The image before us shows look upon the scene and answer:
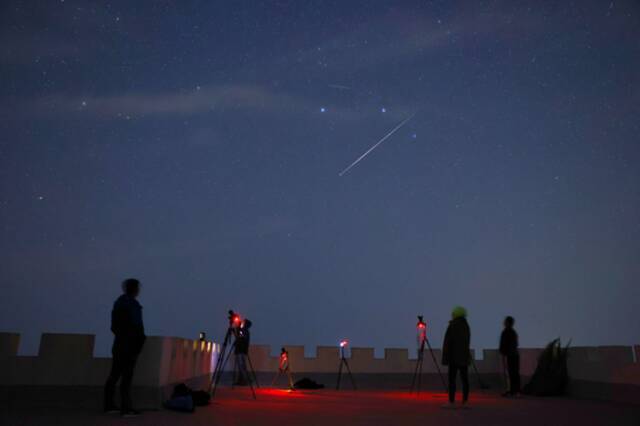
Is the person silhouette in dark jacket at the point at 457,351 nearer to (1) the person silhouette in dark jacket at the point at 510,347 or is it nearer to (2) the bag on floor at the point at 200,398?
(1) the person silhouette in dark jacket at the point at 510,347

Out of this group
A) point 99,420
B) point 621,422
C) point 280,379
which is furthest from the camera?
point 280,379

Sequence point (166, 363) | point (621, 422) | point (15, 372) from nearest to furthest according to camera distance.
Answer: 1. point (621, 422)
2. point (15, 372)
3. point (166, 363)

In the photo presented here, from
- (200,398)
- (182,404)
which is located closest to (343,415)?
(182,404)

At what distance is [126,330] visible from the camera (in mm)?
7113

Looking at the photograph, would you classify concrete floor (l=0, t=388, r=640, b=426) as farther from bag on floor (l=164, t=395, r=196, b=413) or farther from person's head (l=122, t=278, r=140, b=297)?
person's head (l=122, t=278, r=140, b=297)

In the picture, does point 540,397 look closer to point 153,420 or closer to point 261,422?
point 261,422

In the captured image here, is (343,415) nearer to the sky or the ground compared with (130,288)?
nearer to the ground

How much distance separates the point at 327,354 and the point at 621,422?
11.7 metres

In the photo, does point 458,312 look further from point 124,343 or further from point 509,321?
point 124,343

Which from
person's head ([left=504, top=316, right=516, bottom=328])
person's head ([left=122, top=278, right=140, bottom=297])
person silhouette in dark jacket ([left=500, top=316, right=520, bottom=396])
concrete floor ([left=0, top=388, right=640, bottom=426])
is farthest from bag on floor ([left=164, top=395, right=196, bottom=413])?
person's head ([left=504, top=316, right=516, bottom=328])

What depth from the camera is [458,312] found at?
31.3 feet

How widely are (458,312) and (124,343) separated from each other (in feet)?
17.8

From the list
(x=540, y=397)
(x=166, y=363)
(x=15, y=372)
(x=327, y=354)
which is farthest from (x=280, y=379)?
(x=15, y=372)

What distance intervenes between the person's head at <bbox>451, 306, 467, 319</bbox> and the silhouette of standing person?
515 centimetres
